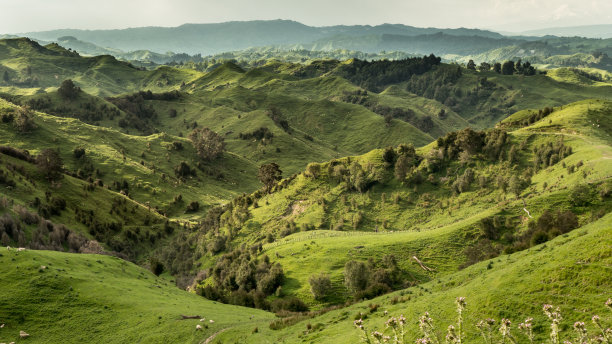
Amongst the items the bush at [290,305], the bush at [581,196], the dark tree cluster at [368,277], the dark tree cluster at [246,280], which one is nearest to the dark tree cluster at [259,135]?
the dark tree cluster at [246,280]

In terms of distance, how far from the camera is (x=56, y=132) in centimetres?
11150

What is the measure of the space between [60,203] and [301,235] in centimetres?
4545

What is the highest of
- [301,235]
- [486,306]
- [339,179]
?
[486,306]

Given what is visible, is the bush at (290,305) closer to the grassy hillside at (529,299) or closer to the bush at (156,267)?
the grassy hillside at (529,299)

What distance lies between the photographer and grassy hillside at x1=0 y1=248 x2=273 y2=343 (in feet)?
80.6

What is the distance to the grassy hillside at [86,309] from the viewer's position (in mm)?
24562

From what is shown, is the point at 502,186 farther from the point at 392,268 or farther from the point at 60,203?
the point at 60,203

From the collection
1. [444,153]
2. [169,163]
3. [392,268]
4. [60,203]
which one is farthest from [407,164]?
[169,163]

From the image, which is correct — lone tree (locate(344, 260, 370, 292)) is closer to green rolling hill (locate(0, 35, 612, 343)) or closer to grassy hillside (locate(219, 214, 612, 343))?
green rolling hill (locate(0, 35, 612, 343))

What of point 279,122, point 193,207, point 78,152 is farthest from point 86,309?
point 279,122

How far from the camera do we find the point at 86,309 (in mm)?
27188

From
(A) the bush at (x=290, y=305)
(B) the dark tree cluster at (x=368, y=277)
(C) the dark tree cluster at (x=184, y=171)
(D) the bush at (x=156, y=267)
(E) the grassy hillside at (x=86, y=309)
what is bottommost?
(D) the bush at (x=156, y=267)

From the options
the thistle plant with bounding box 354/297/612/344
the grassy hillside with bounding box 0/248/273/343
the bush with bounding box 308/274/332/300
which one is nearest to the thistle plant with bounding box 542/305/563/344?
the thistle plant with bounding box 354/297/612/344

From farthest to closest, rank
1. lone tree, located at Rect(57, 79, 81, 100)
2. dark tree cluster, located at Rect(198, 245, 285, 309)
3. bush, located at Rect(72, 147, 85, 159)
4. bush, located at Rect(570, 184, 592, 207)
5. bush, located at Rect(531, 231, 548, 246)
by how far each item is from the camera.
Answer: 1. lone tree, located at Rect(57, 79, 81, 100)
2. bush, located at Rect(72, 147, 85, 159)
3. dark tree cluster, located at Rect(198, 245, 285, 309)
4. bush, located at Rect(570, 184, 592, 207)
5. bush, located at Rect(531, 231, 548, 246)
